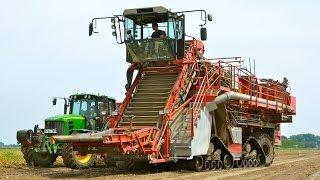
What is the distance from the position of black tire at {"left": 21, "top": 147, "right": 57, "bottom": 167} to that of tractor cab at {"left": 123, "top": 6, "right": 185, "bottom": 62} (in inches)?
198

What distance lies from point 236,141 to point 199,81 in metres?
2.81

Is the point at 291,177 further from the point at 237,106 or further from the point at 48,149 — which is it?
the point at 48,149

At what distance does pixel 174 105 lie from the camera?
17000 millimetres

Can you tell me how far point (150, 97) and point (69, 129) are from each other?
14.1ft

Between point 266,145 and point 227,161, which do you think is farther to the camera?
point 266,145

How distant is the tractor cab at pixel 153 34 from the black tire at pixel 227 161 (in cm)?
377

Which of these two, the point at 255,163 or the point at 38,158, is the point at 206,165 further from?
the point at 38,158

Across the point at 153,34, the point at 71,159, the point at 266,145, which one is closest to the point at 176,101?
the point at 153,34

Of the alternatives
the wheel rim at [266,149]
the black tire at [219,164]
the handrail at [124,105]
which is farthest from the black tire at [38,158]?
the wheel rim at [266,149]

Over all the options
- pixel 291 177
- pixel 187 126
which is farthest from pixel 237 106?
pixel 291 177

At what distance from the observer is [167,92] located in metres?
17.7

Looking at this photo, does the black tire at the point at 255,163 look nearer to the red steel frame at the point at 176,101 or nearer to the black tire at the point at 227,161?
the red steel frame at the point at 176,101

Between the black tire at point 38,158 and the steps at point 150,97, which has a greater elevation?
the steps at point 150,97

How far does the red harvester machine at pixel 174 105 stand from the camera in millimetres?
15695
